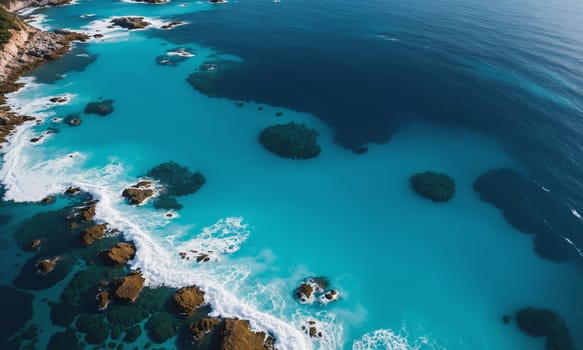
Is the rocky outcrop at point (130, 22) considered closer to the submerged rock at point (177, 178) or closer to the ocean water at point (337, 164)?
the ocean water at point (337, 164)

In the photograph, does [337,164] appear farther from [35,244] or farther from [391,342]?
[35,244]

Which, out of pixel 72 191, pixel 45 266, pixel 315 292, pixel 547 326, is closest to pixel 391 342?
pixel 315 292

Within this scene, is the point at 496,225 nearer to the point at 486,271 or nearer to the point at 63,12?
the point at 486,271

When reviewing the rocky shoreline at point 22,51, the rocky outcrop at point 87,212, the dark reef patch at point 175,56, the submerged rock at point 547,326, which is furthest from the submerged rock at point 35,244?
the submerged rock at point 547,326

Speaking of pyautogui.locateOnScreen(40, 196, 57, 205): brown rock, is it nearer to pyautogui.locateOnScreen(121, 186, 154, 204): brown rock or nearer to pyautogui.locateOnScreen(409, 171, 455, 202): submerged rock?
pyautogui.locateOnScreen(121, 186, 154, 204): brown rock

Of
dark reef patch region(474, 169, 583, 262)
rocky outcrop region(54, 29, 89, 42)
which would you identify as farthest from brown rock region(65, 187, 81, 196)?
rocky outcrop region(54, 29, 89, 42)

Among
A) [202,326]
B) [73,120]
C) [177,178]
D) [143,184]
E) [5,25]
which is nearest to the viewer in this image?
[202,326]
